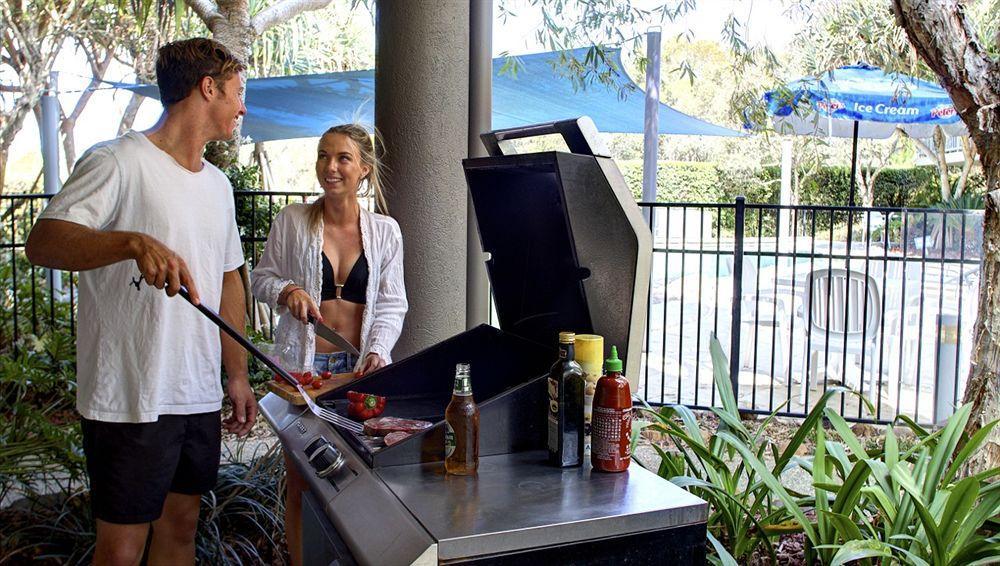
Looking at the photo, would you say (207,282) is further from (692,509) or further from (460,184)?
(692,509)

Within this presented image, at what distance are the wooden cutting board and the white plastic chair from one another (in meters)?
4.88

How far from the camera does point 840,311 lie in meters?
6.84

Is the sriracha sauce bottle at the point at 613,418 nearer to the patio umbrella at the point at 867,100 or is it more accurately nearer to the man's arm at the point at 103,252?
the man's arm at the point at 103,252

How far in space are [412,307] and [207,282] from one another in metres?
1.06

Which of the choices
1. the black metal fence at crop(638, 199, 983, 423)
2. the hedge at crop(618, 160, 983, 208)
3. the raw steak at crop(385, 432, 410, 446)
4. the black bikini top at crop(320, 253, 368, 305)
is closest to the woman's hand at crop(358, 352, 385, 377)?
the black bikini top at crop(320, 253, 368, 305)

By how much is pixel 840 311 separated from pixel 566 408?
5.65 m

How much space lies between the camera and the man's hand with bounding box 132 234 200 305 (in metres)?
2.00

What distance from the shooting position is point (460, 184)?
11.4 feet

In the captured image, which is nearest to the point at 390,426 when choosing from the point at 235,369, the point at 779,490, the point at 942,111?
the point at 235,369

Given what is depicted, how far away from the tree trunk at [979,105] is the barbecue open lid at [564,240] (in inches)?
81.8

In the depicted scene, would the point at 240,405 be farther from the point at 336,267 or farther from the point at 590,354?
the point at 590,354

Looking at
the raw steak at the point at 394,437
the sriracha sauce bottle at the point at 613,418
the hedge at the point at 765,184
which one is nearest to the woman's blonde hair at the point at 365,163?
the raw steak at the point at 394,437

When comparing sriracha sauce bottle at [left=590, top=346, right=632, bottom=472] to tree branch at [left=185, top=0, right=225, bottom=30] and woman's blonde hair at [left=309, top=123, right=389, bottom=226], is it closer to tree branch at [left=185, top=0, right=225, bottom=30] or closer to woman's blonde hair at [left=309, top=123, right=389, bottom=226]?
woman's blonde hair at [left=309, top=123, right=389, bottom=226]

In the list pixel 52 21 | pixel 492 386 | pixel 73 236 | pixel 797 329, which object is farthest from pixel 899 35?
pixel 52 21
